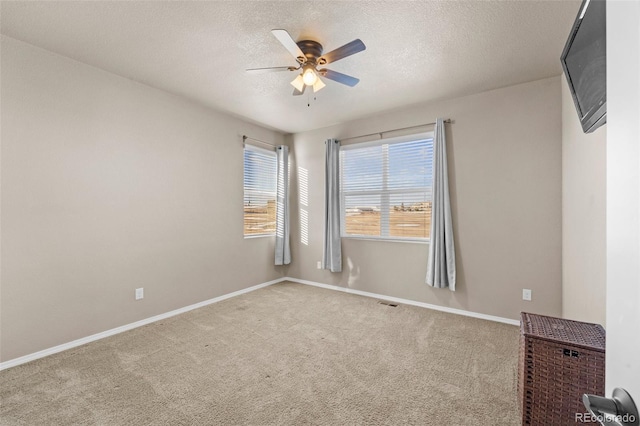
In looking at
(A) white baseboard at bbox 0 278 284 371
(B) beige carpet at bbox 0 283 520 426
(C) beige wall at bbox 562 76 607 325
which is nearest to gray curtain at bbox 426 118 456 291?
(B) beige carpet at bbox 0 283 520 426

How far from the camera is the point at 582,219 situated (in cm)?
226

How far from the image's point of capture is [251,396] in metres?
1.95

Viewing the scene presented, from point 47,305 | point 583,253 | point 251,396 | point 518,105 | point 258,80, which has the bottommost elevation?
point 251,396

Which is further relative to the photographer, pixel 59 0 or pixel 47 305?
pixel 47 305

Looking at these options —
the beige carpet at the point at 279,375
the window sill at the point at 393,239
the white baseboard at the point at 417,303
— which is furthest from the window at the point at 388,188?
the beige carpet at the point at 279,375

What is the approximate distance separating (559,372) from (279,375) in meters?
1.74

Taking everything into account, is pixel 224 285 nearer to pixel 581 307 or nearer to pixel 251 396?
pixel 251 396

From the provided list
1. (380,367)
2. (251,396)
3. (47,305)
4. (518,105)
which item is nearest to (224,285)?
(47,305)

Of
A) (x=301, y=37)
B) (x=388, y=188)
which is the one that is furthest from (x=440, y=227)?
(x=301, y=37)

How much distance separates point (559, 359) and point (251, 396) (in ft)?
5.97

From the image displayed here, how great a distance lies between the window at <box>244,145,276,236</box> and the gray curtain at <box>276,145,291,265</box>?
9 centimetres

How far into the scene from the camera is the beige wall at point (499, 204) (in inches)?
119

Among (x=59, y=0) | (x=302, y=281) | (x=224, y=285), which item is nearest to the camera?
(x=59, y=0)

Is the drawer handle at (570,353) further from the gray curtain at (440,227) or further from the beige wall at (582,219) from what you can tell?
the gray curtain at (440,227)
